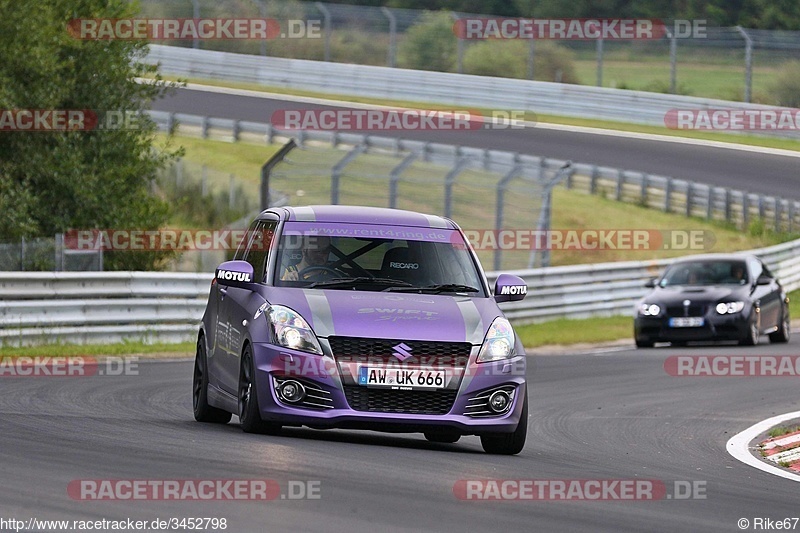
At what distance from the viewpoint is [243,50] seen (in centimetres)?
5062

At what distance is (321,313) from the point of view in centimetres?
975

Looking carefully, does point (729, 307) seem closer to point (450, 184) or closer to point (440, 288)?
point (450, 184)

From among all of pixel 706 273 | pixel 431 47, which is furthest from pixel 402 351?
pixel 431 47

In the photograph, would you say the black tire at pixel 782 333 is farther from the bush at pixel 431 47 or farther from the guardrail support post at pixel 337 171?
the bush at pixel 431 47

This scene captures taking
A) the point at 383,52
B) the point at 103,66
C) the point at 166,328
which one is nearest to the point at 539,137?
the point at 383,52

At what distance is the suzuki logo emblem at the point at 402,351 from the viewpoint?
31.4ft

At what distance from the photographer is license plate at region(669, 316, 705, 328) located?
2145cm

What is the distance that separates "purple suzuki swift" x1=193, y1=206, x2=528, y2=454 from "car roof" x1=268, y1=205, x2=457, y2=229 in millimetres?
19

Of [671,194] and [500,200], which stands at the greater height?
[500,200]

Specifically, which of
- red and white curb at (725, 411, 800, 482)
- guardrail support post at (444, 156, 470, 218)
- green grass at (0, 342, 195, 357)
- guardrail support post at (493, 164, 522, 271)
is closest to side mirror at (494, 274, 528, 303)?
red and white curb at (725, 411, 800, 482)

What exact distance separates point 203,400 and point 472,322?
2.42m

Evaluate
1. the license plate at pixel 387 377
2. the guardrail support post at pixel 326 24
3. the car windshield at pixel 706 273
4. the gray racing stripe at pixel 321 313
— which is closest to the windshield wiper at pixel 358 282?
the gray racing stripe at pixel 321 313

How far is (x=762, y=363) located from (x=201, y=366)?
32.7 ft

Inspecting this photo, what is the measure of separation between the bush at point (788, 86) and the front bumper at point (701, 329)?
2279 cm
